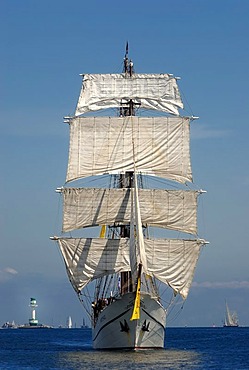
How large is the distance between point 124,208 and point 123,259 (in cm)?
514

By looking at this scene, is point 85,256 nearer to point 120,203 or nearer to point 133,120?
point 120,203

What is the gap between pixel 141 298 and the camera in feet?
247

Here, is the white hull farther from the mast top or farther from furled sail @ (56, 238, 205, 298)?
the mast top

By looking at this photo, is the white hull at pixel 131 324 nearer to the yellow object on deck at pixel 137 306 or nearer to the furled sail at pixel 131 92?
the yellow object on deck at pixel 137 306

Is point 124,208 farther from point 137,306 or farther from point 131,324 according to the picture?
point 137,306

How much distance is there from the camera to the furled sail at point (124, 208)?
85.9 m

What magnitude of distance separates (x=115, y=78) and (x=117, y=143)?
787 centimetres

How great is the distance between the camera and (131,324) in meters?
75.4

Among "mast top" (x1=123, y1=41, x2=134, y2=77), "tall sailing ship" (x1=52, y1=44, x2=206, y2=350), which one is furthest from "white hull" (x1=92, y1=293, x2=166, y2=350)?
"mast top" (x1=123, y1=41, x2=134, y2=77)

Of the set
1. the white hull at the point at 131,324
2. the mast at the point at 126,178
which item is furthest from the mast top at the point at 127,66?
the white hull at the point at 131,324

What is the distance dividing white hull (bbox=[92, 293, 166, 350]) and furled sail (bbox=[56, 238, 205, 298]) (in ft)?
18.9

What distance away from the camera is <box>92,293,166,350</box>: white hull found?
75.4m

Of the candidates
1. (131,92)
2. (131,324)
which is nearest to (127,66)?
(131,92)

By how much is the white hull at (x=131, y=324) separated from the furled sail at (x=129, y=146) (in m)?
15.7
